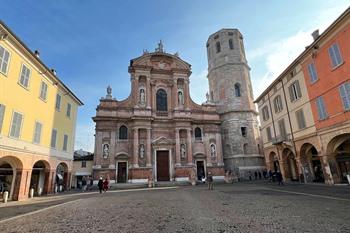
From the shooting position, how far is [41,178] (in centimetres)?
1800

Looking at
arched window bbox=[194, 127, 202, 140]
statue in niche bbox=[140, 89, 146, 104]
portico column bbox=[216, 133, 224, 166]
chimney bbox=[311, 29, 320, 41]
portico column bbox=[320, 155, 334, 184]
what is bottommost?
portico column bbox=[320, 155, 334, 184]

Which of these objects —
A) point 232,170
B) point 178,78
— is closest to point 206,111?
point 178,78

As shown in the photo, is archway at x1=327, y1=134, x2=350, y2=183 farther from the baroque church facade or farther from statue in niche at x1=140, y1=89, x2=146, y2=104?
statue in niche at x1=140, y1=89, x2=146, y2=104

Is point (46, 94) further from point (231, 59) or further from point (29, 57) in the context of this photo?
point (231, 59)

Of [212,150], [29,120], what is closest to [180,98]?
[212,150]

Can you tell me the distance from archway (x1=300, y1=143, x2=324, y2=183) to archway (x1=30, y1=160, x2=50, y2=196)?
23.2 meters

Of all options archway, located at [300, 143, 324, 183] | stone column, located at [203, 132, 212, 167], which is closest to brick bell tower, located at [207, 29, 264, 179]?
stone column, located at [203, 132, 212, 167]

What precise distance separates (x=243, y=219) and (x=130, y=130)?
2212 centimetres

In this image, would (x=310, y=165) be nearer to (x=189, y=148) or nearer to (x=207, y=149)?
(x=207, y=149)

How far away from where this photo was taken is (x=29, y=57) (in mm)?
14328

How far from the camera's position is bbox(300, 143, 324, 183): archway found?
19.1 m

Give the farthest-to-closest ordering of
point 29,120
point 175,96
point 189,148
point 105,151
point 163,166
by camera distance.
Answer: point 175,96 < point 189,148 < point 163,166 < point 105,151 < point 29,120

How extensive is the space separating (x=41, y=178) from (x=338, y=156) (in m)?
25.7

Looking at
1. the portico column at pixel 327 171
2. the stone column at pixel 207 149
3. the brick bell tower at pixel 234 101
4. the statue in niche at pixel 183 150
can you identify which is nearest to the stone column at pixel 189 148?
the statue in niche at pixel 183 150
